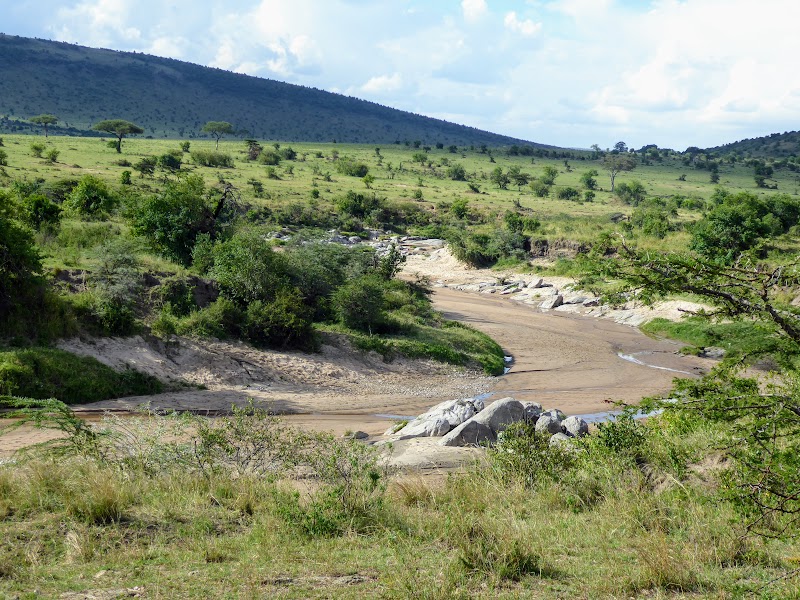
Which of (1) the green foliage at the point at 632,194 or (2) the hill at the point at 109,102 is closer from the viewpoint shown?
(1) the green foliage at the point at 632,194

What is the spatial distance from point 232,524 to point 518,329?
31.2m

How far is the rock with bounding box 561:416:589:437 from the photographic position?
1773 cm

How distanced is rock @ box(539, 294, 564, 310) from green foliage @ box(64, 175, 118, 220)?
27120 millimetres

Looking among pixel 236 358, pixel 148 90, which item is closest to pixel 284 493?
pixel 236 358

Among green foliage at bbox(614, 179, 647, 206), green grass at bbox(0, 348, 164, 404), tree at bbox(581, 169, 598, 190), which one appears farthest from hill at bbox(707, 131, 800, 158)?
green grass at bbox(0, 348, 164, 404)

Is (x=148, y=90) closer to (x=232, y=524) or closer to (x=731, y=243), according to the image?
(x=731, y=243)

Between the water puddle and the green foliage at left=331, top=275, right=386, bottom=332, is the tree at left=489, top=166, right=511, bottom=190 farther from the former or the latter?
the green foliage at left=331, top=275, right=386, bottom=332

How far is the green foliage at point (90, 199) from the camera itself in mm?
39688

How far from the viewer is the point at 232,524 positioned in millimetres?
8367

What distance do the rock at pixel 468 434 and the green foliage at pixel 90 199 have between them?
2811 cm

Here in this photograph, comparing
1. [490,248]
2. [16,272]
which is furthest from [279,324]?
[490,248]

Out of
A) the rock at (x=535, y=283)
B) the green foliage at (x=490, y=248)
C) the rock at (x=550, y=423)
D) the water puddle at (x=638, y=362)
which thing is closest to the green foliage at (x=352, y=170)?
the green foliage at (x=490, y=248)

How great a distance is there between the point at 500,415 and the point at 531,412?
163 cm

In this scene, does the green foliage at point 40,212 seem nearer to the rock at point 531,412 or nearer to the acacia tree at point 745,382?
the rock at point 531,412
